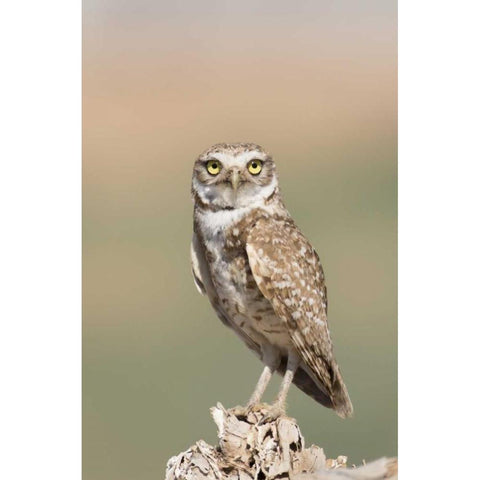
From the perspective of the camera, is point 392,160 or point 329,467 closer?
point 329,467

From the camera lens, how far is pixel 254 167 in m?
3.85

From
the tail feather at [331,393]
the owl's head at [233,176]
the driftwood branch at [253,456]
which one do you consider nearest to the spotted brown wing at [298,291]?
the tail feather at [331,393]

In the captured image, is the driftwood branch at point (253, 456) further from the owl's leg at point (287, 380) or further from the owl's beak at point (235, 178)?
the owl's beak at point (235, 178)

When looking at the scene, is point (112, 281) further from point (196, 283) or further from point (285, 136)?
point (285, 136)

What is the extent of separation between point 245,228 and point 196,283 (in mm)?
292

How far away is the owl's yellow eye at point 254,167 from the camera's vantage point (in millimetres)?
3833

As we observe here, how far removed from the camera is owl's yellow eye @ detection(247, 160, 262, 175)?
3833 millimetres

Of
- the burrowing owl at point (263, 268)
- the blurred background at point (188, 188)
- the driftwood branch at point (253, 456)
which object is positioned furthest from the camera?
the blurred background at point (188, 188)

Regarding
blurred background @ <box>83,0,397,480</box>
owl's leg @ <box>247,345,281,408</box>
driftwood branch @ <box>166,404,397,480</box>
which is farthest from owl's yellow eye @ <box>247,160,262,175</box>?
driftwood branch @ <box>166,404,397,480</box>

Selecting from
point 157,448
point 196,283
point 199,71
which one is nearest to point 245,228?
point 196,283

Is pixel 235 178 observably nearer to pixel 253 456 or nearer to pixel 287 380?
pixel 287 380

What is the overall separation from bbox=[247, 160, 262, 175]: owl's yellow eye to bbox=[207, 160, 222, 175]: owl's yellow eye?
10cm

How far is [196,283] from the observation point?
4102 mm

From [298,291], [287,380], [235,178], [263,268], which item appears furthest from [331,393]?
[235,178]
